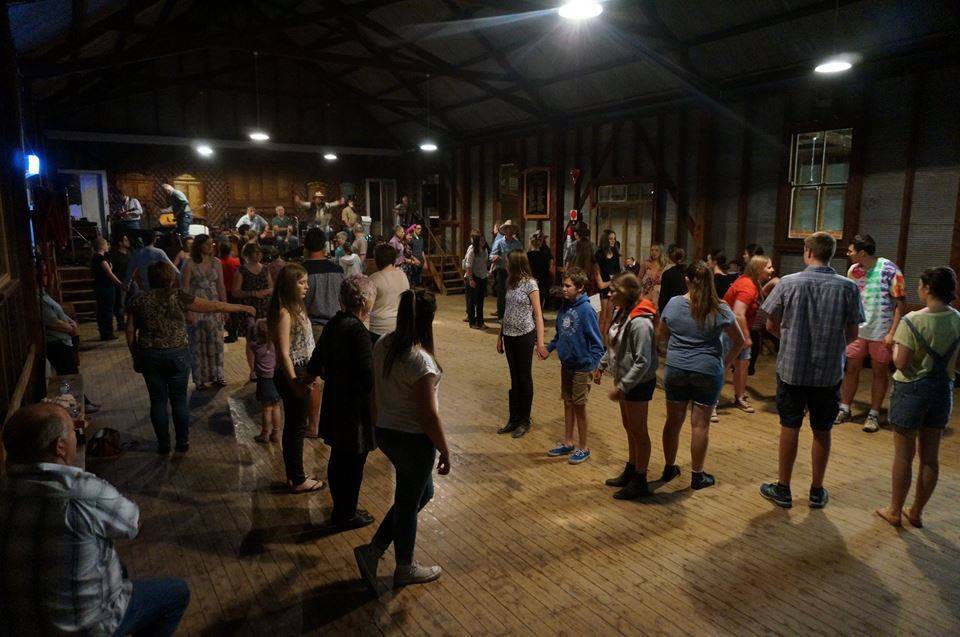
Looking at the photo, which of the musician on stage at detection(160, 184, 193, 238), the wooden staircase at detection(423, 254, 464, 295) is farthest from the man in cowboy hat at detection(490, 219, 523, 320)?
the musician on stage at detection(160, 184, 193, 238)

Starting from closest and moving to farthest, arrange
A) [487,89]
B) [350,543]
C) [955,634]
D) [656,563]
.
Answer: [955,634], [656,563], [350,543], [487,89]

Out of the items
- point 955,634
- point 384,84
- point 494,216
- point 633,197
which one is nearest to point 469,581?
point 955,634

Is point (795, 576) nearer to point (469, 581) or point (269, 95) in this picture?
point (469, 581)

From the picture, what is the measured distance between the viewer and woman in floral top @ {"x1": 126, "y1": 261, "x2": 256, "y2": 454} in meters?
4.38

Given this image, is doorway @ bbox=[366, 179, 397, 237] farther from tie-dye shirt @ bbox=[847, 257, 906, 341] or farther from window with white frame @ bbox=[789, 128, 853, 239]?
tie-dye shirt @ bbox=[847, 257, 906, 341]

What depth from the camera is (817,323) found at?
357 cm

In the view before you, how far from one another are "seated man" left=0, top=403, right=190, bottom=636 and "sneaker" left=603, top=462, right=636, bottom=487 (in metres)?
3.07

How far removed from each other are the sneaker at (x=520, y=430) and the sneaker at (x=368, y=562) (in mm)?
2335

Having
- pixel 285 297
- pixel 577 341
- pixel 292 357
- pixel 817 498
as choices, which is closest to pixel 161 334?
pixel 292 357

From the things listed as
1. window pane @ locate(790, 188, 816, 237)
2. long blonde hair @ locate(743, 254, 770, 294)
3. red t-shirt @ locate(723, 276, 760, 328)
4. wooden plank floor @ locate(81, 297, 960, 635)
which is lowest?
wooden plank floor @ locate(81, 297, 960, 635)

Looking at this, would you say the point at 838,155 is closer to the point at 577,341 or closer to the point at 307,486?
the point at 577,341

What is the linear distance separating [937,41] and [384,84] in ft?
39.9

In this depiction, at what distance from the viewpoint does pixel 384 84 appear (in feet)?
51.9

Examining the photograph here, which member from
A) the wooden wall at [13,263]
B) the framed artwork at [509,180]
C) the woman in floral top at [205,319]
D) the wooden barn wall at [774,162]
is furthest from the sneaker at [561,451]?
the framed artwork at [509,180]
